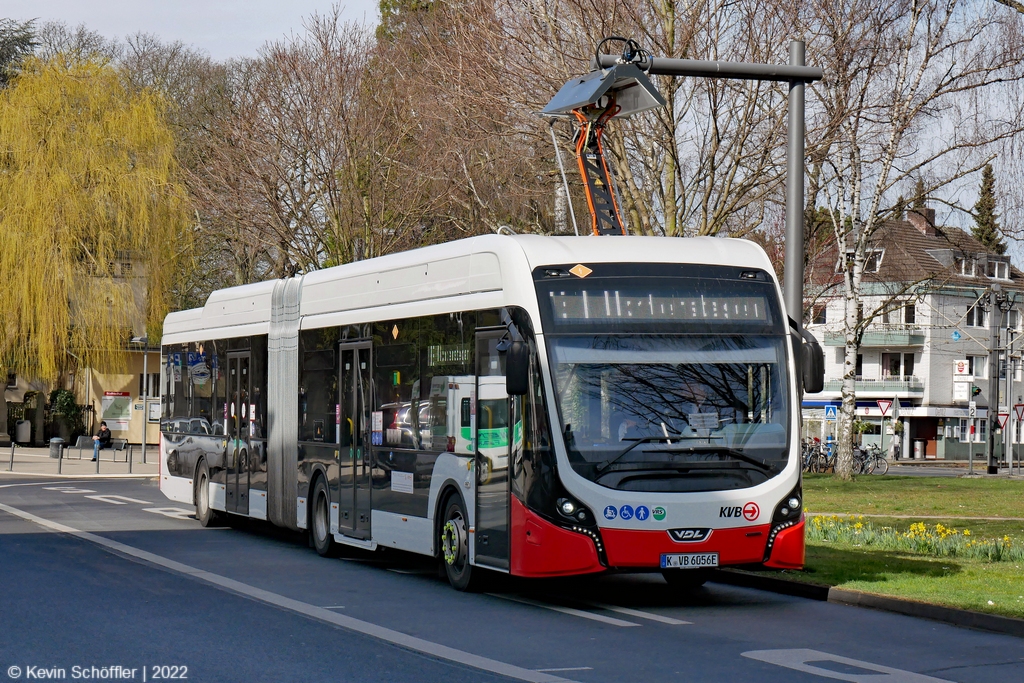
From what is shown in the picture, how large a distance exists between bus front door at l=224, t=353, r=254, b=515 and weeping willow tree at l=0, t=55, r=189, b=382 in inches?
930

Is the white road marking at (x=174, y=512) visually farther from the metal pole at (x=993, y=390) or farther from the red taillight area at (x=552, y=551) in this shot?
the metal pole at (x=993, y=390)

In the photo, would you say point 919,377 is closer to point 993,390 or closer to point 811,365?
point 993,390

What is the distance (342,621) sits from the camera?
11.0 m

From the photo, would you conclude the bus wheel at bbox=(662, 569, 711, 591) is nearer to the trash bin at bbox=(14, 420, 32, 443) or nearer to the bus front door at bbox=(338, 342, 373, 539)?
the bus front door at bbox=(338, 342, 373, 539)

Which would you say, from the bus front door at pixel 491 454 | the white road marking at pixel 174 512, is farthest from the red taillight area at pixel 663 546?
the white road marking at pixel 174 512

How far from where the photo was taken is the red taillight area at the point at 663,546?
11.7 meters

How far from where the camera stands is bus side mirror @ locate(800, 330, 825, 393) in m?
12.3

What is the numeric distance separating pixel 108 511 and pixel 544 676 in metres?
16.2

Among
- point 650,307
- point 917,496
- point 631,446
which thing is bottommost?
point 917,496

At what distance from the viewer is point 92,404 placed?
2288 inches

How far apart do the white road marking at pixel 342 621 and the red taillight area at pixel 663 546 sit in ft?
6.95

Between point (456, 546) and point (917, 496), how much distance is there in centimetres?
1896

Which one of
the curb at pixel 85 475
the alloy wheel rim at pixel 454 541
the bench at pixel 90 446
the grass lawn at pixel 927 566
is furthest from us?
the bench at pixel 90 446

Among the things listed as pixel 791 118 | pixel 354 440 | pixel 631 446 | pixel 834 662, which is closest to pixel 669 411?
pixel 631 446
